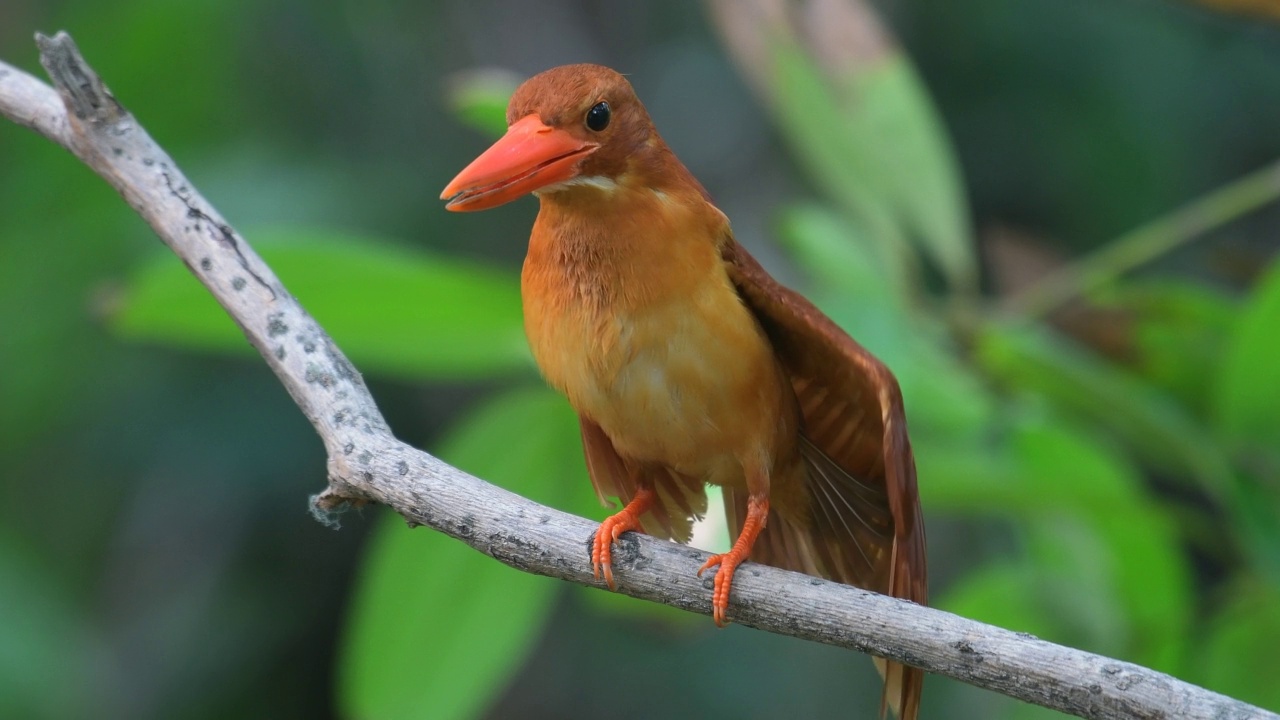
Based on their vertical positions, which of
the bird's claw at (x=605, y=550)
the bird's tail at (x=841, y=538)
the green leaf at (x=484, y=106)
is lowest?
the bird's claw at (x=605, y=550)

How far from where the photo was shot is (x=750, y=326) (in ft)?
5.34

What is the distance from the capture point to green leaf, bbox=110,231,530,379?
184 centimetres

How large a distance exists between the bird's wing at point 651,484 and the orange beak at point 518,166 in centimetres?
40

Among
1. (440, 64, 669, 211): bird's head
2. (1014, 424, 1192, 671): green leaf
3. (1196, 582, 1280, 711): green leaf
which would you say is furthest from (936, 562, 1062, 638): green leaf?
(440, 64, 669, 211): bird's head

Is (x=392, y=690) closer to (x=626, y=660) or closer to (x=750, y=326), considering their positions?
(x=750, y=326)

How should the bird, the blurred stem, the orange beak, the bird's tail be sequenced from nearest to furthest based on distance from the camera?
the orange beak → the bird → the bird's tail → the blurred stem

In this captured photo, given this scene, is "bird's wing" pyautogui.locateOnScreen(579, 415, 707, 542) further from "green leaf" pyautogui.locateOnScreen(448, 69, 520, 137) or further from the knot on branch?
the knot on branch

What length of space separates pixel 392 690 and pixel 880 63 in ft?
4.46

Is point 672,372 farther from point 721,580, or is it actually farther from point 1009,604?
point 1009,604

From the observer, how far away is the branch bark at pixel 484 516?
1298 millimetres

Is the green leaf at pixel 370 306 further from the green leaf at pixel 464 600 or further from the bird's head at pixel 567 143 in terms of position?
the bird's head at pixel 567 143

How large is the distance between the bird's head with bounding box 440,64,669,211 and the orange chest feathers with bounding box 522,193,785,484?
82mm

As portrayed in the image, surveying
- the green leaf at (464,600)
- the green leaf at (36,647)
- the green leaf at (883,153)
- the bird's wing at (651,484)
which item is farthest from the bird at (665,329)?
the green leaf at (36,647)

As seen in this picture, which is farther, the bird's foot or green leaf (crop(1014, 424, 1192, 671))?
green leaf (crop(1014, 424, 1192, 671))
